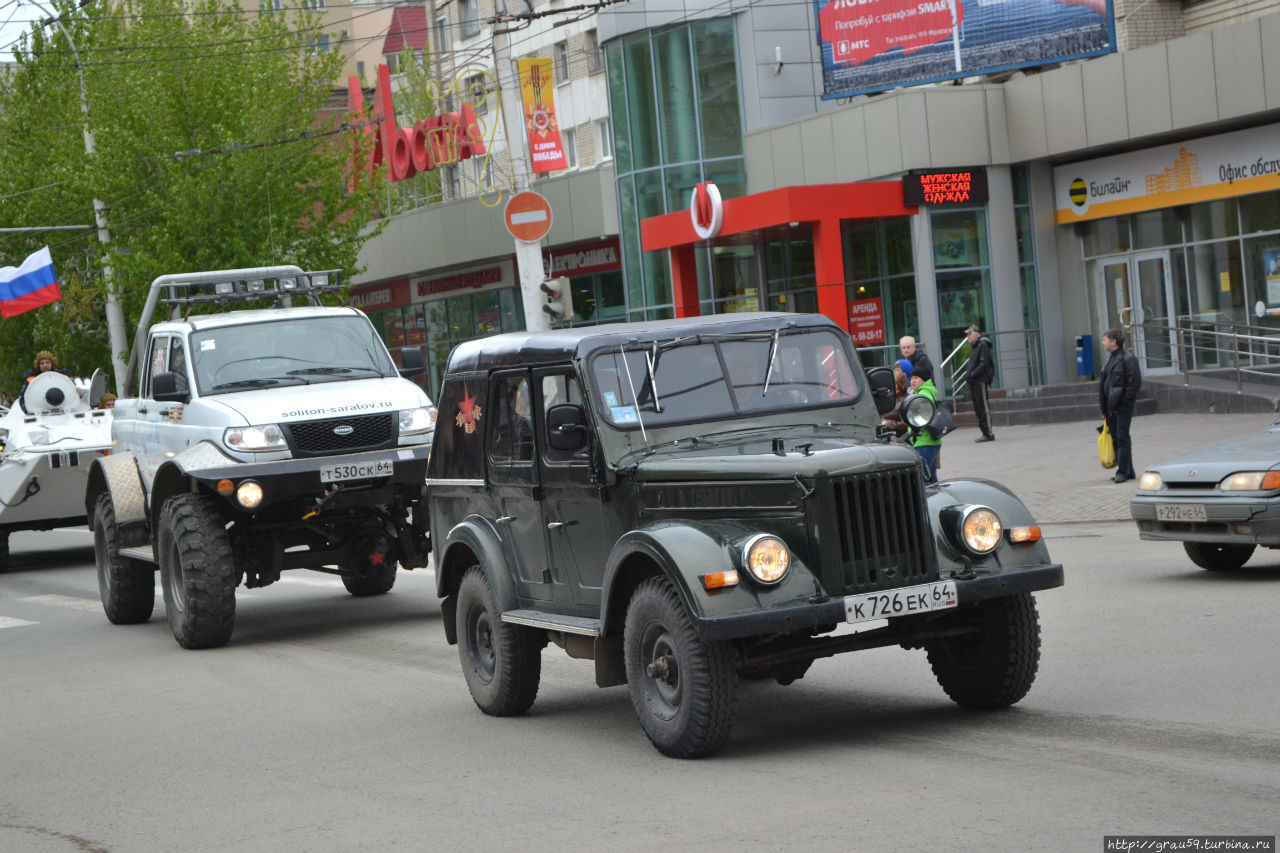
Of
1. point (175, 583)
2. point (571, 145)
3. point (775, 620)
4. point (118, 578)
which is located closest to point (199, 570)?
point (175, 583)

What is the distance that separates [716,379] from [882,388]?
1003 millimetres

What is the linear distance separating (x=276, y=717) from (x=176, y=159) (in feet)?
96.2

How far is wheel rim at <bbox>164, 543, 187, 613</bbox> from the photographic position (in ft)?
41.6

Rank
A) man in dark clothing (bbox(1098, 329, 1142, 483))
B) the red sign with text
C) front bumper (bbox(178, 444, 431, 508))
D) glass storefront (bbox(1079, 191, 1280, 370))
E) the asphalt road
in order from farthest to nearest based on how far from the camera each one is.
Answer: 1. the red sign with text
2. glass storefront (bbox(1079, 191, 1280, 370))
3. man in dark clothing (bbox(1098, 329, 1142, 483))
4. front bumper (bbox(178, 444, 431, 508))
5. the asphalt road

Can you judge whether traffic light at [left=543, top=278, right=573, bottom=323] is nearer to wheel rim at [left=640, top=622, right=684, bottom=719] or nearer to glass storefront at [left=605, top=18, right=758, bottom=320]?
wheel rim at [left=640, top=622, right=684, bottom=719]

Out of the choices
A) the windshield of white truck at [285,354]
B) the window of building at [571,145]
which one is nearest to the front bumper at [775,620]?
the windshield of white truck at [285,354]

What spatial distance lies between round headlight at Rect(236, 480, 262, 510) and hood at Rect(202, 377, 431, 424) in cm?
54

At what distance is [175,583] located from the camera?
42.3 ft

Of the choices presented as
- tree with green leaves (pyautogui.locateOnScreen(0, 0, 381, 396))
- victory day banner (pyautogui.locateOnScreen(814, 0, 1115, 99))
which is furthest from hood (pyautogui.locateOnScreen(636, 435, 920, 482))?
tree with green leaves (pyautogui.locateOnScreen(0, 0, 381, 396))

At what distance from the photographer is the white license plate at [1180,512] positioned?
458 inches

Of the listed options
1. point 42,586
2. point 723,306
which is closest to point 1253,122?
point 723,306

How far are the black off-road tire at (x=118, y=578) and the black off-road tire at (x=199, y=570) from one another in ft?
5.40

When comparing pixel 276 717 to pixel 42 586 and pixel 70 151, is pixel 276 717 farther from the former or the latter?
pixel 70 151

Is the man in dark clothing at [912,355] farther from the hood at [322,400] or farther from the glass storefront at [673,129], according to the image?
the glass storefront at [673,129]
